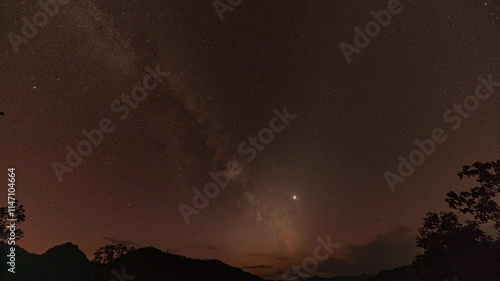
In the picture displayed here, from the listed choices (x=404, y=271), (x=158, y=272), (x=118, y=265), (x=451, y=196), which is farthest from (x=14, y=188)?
(x=158, y=272)

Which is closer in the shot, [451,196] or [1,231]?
[451,196]

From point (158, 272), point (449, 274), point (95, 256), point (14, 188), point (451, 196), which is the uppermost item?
point (158, 272)

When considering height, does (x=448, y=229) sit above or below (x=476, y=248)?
above

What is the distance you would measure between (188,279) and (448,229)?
620ft

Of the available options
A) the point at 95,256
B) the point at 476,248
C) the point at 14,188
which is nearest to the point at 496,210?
the point at 476,248

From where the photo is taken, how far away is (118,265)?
274 ft

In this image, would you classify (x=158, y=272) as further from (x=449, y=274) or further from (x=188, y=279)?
(x=449, y=274)

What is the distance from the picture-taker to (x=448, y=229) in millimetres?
28359

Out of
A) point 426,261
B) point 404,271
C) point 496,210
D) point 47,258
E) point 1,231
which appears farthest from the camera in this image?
point 404,271

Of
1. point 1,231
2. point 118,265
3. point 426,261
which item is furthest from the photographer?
point 118,265

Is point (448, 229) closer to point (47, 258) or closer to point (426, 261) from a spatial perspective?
point (426, 261)

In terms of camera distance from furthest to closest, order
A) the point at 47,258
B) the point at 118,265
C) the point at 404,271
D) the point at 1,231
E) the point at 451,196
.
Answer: the point at 404,271
the point at 47,258
the point at 118,265
the point at 1,231
the point at 451,196

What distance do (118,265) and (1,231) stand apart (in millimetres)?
→ 44525

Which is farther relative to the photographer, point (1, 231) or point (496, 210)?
point (1, 231)
